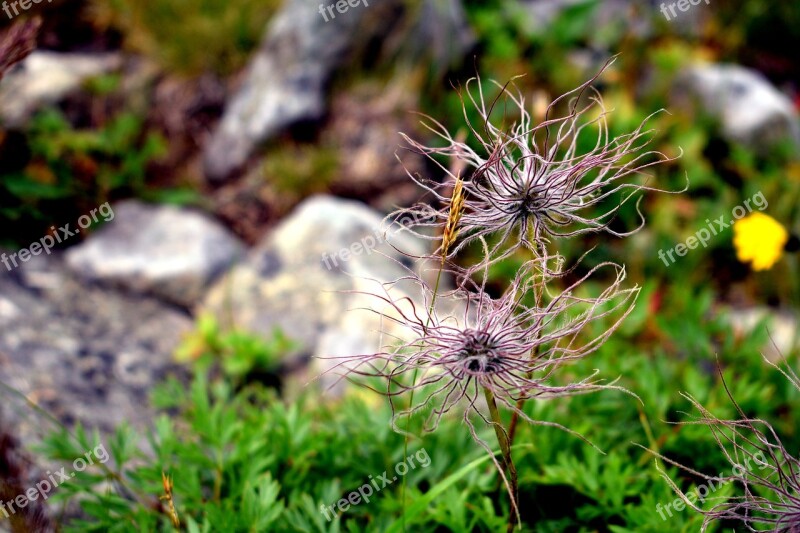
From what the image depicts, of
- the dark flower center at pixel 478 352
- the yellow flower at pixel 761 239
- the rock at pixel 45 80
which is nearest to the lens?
the dark flower center at pixel 478 352

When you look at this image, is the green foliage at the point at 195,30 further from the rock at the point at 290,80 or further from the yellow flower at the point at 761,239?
the yellow flower at the point at 761,239

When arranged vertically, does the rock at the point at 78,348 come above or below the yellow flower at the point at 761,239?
above

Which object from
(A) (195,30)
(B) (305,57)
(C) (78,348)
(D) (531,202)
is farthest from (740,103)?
(C) (78,348)

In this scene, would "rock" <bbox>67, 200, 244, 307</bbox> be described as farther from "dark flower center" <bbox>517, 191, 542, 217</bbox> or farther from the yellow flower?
"dark flower center" <bbox>517, 191, 542, 217</bbox>

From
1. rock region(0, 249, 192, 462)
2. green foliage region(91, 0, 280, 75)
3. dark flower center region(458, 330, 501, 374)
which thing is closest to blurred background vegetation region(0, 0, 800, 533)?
green foliage region(91, 0, 280, 75)

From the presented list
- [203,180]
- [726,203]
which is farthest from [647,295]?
[203,180]

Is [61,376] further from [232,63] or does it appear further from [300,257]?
[232,63]

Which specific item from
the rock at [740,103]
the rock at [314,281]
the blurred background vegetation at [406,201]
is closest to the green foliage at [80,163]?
the blurred background vegetation at [406,201]
